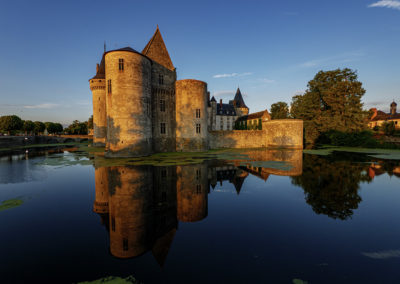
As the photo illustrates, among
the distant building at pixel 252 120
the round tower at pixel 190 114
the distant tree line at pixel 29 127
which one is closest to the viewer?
the round tower at pixel 190 114

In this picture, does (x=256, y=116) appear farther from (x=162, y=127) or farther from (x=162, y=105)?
(x=162, y=127)

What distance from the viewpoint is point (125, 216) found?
20.0ft

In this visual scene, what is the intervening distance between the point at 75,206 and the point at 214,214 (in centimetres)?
574

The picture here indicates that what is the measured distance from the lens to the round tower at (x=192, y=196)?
20.9 ft

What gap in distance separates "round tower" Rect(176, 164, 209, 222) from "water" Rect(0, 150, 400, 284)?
5 cm

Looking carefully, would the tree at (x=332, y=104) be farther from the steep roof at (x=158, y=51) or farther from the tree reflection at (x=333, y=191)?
the steep roof at (x=158, y=51)

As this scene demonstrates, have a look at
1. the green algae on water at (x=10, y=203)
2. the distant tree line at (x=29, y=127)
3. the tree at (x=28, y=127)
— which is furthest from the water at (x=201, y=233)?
the tree at (x=28, y=127)

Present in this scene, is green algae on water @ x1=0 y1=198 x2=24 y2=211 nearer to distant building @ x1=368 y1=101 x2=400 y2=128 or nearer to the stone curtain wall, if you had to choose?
the stone curtain wall

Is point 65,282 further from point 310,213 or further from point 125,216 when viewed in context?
point 310,213

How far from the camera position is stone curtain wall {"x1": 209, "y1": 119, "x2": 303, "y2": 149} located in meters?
33.4

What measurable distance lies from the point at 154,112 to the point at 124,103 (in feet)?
20.3

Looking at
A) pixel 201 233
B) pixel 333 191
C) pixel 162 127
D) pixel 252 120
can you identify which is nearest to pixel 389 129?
pixel 252 120

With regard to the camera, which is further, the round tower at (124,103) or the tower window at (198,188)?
the round tower at (124,103)

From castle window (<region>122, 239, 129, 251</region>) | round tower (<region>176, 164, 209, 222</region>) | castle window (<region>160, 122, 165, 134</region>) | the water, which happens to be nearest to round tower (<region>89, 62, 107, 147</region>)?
castle window (<region>160, 122, 165, 134</region>)
